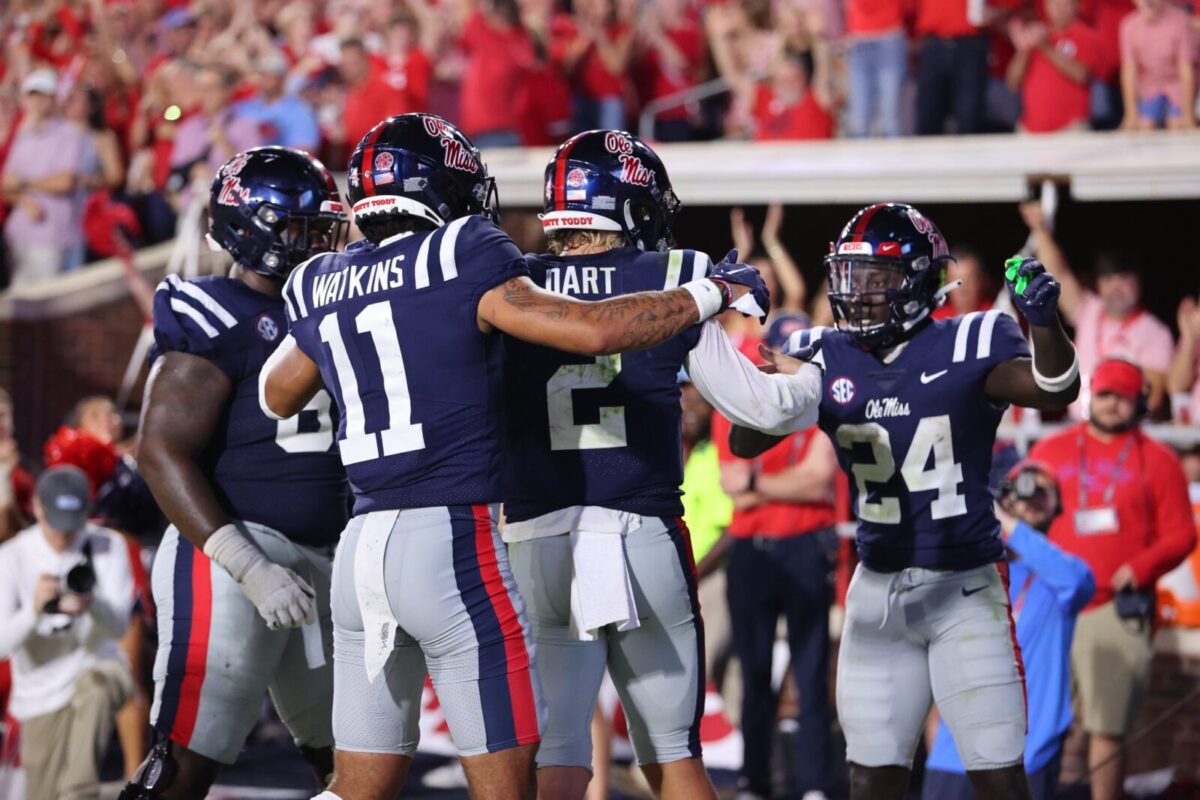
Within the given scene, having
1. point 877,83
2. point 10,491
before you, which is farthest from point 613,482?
Answer: point 877,83

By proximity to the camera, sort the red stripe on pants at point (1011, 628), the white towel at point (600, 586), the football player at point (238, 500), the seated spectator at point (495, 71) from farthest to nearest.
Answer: the seated spectator at point (495, 71)
the red stripe on pants at point (1011, 628)
the football player at point (238, 500)
the white towel at point (600, 586)

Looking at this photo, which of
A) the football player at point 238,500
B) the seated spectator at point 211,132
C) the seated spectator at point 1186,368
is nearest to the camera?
the football player at point 238,500

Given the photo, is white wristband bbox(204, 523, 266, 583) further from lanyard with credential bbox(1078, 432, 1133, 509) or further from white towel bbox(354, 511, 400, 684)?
lanyard with credential bbox(1078, 432, 1133, 509)

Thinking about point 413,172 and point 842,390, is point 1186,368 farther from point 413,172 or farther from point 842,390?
point 413,172

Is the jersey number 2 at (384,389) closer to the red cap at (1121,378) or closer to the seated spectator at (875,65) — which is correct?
the red cap at (1121,378)

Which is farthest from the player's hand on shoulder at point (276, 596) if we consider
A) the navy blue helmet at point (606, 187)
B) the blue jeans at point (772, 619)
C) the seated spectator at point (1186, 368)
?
the seated spectator at point (1186, 368)

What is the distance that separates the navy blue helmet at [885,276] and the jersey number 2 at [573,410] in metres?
0.99

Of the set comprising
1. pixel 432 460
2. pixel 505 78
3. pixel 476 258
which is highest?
pixel 505 78

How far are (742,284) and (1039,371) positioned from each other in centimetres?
95

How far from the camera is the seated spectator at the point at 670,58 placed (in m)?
11.3

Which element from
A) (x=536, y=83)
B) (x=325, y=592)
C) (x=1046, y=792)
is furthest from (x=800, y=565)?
(x=536, y=83)

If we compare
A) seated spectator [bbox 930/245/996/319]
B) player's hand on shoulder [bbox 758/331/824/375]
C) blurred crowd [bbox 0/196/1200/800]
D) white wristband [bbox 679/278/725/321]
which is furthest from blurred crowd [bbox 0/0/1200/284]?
white wristband [bbox 679/278/725/321]

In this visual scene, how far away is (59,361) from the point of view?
11992mm

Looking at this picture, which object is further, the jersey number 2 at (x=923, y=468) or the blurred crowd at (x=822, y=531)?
the blurred crowd at (x=822, y=531)
